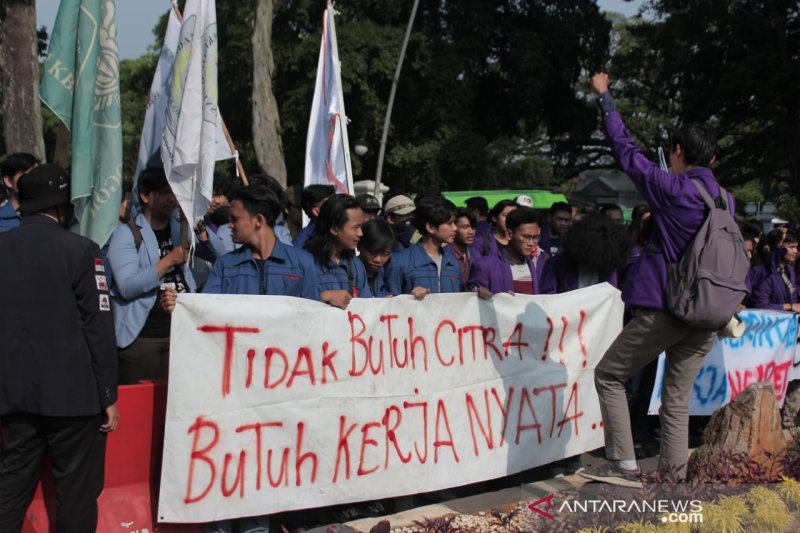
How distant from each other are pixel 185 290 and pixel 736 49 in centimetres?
2271

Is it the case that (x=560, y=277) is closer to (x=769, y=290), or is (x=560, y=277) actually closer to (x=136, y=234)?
(x=136, y=234)

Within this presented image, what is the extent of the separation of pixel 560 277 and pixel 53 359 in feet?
11.7

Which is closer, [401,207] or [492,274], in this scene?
[492,274]

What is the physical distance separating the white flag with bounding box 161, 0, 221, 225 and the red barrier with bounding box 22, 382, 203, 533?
879 mm

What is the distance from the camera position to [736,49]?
79.3ft

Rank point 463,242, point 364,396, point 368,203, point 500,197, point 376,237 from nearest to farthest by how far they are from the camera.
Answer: point 364,396 → point 376,237 → point 368,203 → point 463,242 → point 500,197

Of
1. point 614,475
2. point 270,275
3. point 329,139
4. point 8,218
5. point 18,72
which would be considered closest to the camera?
point 614,475

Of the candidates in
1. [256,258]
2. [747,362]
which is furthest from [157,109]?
[747,362]

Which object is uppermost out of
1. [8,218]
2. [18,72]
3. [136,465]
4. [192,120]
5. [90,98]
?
Result: [18,72]

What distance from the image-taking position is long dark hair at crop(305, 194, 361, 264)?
16.1ft

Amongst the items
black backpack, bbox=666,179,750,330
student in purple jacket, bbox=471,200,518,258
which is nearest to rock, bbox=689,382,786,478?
black backpack, bbox=666,179,750,330

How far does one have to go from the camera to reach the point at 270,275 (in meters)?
4.56

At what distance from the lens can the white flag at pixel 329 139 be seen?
320 inches

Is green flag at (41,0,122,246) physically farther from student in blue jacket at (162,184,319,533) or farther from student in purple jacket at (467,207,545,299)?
student in purple jacket at (467,207,545,299)
